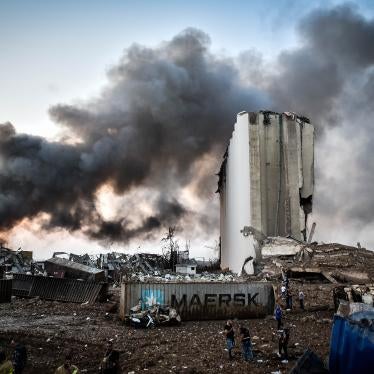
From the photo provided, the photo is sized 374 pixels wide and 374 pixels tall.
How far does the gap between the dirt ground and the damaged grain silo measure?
14.0 m

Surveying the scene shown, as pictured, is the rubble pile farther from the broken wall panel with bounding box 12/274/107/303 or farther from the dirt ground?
the broken wall panel with bounding box 12/274/107/303

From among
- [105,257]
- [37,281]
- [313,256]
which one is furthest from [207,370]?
[105,257]

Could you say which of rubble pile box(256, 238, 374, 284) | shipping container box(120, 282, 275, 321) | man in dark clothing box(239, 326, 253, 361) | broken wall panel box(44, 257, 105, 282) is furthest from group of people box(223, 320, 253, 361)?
broken wall panel box(44, 257, 105, 282)

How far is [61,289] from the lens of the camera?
72.4ft

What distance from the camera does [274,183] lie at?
3269cm

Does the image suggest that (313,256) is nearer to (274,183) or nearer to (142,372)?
(274,183)

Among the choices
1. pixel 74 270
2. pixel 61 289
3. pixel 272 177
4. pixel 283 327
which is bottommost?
pixel 283 327

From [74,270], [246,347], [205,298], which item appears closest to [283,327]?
[205,298]

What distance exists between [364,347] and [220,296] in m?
9.78

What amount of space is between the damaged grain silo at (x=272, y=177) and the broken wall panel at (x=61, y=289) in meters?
13.0

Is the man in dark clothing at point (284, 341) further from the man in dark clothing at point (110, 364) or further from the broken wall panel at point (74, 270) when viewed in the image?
the broken wall panel at point (74, 270)

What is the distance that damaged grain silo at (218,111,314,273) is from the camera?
31.8 meters

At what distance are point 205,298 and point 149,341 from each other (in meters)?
4.58

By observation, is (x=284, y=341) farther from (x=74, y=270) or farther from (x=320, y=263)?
(x=74, y=270)
